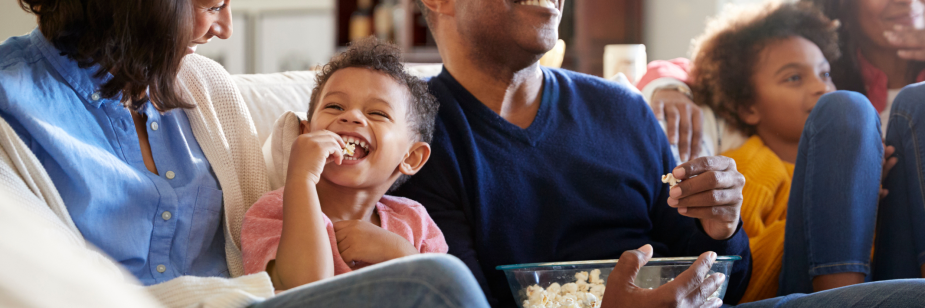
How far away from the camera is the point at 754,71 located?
191 centimetres

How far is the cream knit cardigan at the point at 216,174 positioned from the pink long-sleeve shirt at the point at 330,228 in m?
0.05

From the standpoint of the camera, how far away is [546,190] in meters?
1.37

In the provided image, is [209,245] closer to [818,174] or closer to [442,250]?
[442,250]

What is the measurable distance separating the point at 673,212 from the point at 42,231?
1203 mm

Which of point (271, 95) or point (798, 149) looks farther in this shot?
point (271, 95)

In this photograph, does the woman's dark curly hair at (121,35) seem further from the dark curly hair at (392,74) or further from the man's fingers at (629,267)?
the man's fingers at (629,267)

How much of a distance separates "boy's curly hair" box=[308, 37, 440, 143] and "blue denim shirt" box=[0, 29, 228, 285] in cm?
28

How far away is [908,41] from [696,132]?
90cm

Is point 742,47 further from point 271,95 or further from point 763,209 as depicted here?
point 271,95

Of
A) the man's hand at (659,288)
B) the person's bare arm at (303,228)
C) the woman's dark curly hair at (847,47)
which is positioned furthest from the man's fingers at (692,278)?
the woman's dark curly hair at (847,47)

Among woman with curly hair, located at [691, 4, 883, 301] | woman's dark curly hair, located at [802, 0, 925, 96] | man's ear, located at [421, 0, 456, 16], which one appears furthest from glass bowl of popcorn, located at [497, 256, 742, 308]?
woman's dark curly hair, located at [802, 0, 925, 96]

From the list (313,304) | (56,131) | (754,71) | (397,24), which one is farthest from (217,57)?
(313,304)

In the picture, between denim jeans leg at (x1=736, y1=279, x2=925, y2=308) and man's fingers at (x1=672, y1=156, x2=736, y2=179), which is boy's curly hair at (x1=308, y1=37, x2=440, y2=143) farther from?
denim jeans leg at (x1=736, y1=279, x2=925, y2=308)

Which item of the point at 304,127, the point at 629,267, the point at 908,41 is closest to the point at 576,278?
the point at 629,267
